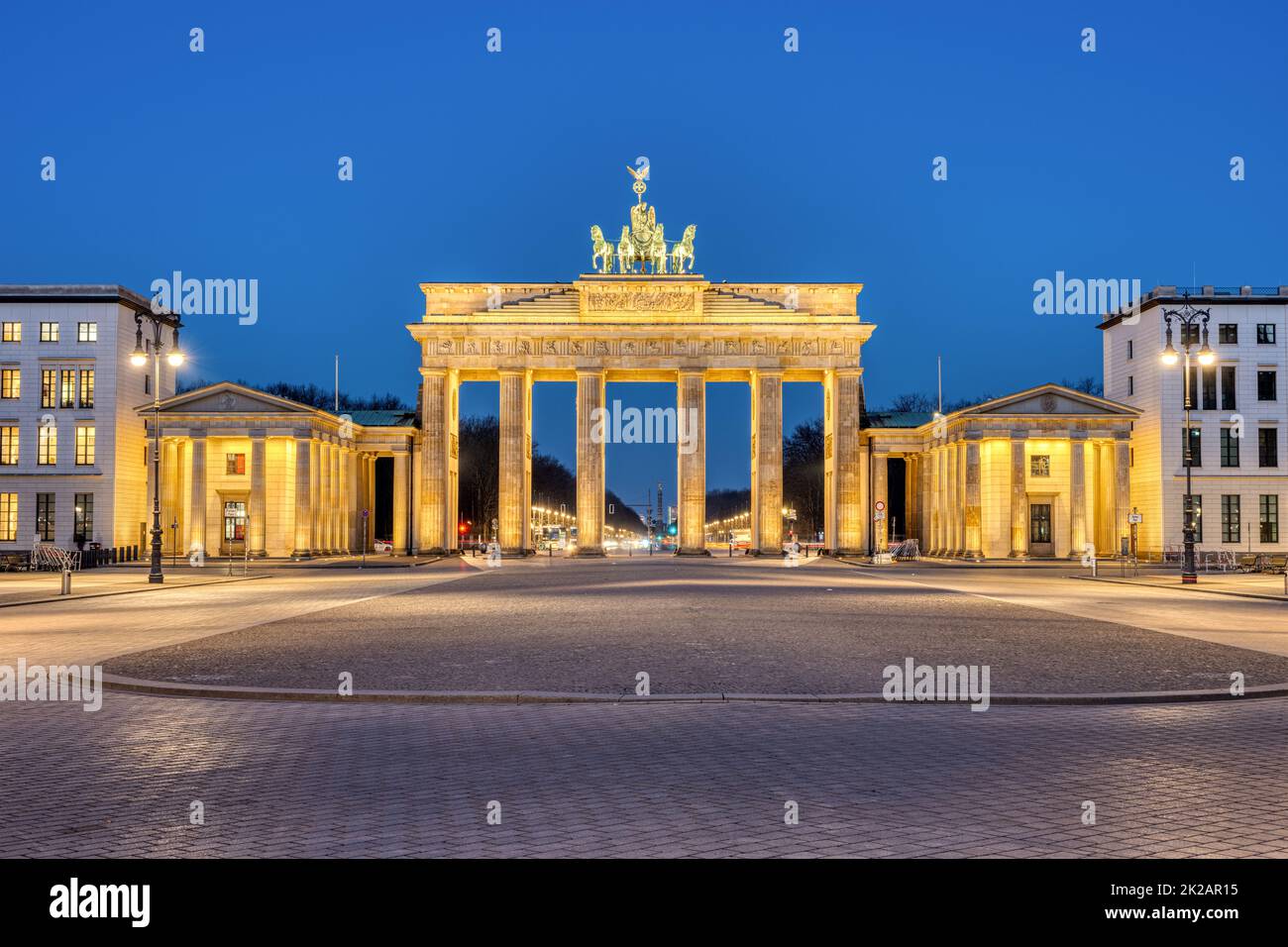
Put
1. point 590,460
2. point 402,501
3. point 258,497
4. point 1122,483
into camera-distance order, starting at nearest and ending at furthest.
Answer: point 258,497 < point 1122,483 < point 590,460 < point 402,501

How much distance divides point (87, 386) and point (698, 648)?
6381 centimetres

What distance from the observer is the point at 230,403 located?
75.7 m

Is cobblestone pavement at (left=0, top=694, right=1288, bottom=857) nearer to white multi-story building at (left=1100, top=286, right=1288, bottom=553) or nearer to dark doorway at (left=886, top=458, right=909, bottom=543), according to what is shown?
white multi-story building at (left=1100, top=286, right=1288, bottom=553)

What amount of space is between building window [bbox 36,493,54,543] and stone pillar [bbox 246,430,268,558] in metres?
11.7

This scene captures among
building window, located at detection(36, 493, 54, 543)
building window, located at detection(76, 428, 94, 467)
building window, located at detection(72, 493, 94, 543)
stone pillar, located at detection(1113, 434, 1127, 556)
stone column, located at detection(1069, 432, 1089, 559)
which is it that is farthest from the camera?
stone column, located at detection(1069, 432, 1089, 559)

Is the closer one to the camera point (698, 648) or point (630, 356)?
point (698, 648)

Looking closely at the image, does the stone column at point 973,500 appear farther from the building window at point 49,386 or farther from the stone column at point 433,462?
the building window at point 49,386

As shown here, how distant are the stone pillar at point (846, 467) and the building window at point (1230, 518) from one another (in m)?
24.4

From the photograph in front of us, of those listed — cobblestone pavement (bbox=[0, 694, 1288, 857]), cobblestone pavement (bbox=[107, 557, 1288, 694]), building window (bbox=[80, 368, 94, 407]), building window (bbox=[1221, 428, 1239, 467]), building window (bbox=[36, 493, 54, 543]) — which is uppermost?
building window (bbox=[80, 368, 94, 407])

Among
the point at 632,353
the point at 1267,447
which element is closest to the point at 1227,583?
the point at 1267,447

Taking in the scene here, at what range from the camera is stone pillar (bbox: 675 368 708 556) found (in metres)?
85.9

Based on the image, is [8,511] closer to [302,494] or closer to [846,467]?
[302,494]

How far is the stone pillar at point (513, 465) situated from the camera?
8588cm

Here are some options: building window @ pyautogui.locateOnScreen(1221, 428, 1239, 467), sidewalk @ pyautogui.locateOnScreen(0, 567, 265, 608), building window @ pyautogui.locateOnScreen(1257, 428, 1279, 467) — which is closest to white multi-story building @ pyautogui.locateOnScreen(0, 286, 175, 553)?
sidewalk @ pyautogui.locateOnScreen(0, 567, 265, 608)
